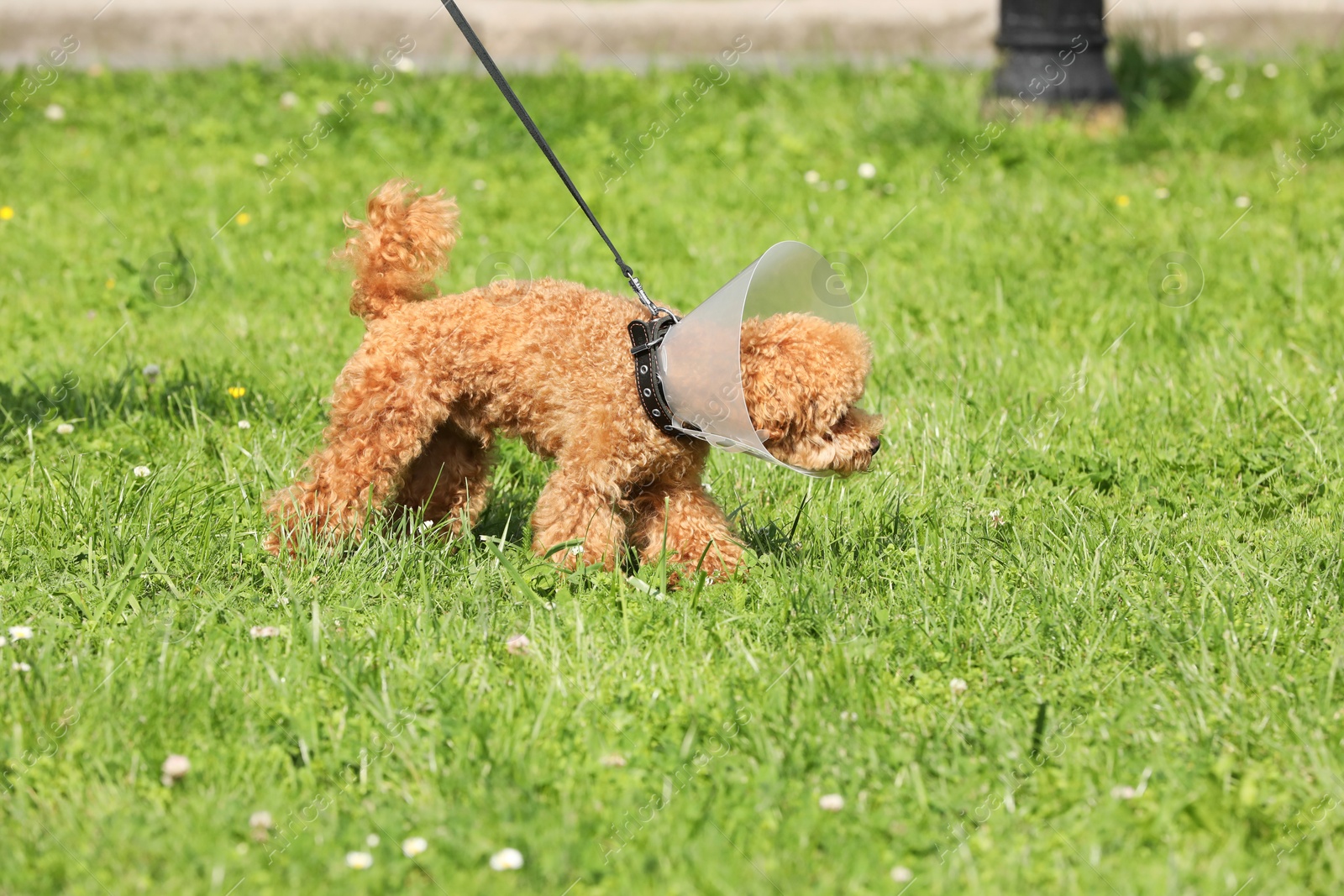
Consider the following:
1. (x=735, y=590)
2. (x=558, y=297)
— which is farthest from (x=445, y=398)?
(x=735, y=590)

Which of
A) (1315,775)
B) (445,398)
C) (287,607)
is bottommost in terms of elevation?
(1315,775)

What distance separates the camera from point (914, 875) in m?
2.50

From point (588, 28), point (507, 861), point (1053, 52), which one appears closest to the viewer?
point (507, 861)

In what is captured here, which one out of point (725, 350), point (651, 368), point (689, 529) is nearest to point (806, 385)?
point (725, 350)

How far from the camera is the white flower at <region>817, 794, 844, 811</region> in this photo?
2.61 metres

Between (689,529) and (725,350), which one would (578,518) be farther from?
(725,350)

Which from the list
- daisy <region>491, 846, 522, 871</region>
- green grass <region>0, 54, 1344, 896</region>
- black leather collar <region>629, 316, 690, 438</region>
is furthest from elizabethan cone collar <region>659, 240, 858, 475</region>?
daisy <region>491, 846, 522, 871</region>

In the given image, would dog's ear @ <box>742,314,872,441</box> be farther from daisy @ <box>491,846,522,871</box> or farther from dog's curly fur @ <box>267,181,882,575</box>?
daisy @ <box>491,846,522,871</box>

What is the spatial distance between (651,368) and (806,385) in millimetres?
391

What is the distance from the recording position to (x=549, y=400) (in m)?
3.39

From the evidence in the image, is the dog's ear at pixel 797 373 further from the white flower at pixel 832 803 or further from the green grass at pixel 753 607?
the white flower at pixel 832 803

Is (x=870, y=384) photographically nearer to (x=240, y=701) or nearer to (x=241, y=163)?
(x=240, y=701)

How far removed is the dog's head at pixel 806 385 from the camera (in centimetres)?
320

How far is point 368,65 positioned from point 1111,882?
294 inches
